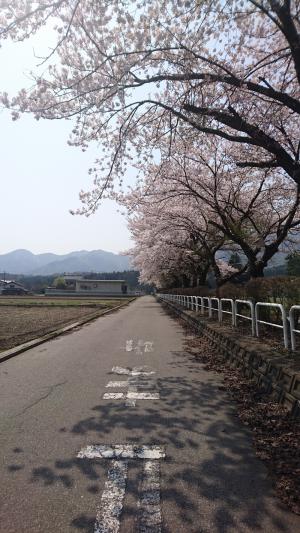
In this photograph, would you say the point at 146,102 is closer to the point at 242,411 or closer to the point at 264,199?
the point at 242,411

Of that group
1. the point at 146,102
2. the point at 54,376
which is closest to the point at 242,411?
the point at 54,376

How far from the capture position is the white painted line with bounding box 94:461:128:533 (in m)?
2.79

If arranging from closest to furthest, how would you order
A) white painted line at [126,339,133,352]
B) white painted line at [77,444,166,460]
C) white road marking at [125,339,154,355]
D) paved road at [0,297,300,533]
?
paved road at [0,297,300,533]
white painted line at [77,444,166,460]
white road marking at [125,339,154,355]
white painted line at [126,339,133,352]

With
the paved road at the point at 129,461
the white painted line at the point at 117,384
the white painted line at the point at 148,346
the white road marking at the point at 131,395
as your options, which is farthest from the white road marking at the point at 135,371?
the white painted line at the point at 148,346

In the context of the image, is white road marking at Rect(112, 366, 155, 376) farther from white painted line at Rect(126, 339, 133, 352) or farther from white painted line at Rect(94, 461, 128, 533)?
white painted line at Rect(94, 461, 128, 533)

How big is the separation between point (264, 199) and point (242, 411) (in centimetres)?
1493

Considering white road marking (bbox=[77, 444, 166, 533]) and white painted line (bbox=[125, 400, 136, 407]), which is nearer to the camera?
white road marking (bbox=[77, 444, 166, 533])

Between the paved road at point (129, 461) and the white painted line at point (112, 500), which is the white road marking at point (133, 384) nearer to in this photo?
the paved road at point (129, 461)

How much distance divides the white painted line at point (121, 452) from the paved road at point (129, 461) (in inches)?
0.4

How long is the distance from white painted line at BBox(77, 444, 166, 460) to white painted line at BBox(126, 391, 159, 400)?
187 centimetres

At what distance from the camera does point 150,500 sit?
312cm

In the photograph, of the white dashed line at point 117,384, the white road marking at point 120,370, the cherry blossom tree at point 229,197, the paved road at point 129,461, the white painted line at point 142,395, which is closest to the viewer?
the paved road at point 129,461

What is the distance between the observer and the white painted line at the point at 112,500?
2.79 metres

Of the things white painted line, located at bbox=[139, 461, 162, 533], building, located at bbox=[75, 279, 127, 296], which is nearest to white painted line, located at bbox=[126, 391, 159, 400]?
white painted line, located at bbox=[139, 461, 162, 533]
